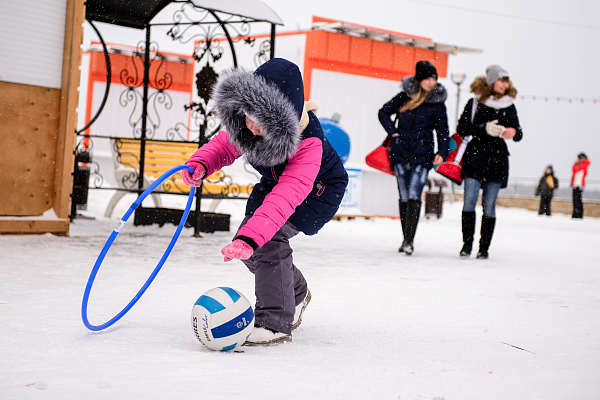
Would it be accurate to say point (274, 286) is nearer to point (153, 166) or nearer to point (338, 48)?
point (153, 166)

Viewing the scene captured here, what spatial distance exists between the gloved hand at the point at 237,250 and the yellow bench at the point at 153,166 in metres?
5.17

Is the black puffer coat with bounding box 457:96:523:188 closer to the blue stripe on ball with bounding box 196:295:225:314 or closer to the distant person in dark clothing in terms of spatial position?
the blue stripe on ball with bounding box 196:295:225:314

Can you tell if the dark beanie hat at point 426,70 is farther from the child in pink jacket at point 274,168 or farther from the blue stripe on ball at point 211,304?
the blue stripe on ball at point 211,304

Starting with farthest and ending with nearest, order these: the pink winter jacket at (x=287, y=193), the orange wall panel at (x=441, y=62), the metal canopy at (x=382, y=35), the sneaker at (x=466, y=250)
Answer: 1. the orange wall panel at (x=441, y=62)
2. the metal canopy at (x=382, y=35)
3. the sneaker at (x=466, y=250)
4. the pink winter jacket at (x=287, y=193)

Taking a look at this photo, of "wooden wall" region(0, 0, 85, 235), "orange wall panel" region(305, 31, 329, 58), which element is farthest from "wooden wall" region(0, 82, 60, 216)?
"orange wall panel" region(305, 31, 329, 58)

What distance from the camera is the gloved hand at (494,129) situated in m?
5.51

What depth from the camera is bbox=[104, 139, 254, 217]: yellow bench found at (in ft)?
24.3

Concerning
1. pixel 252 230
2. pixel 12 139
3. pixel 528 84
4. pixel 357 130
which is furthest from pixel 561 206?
pixel 252 230

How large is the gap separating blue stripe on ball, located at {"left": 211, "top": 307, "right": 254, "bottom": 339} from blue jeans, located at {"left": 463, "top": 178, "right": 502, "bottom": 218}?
380cm

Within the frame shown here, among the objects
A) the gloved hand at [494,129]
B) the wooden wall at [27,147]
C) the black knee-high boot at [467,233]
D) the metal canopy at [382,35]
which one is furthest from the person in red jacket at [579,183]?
the wooden wall at [27,147]

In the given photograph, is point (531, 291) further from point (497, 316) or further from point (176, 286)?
point (176, 286)

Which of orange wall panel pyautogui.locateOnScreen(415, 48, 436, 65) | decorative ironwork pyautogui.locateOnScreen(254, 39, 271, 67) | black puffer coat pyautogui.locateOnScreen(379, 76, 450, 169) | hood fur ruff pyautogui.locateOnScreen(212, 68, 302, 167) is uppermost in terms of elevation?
orange wall panel pyautogui.locateOnScreen(415, 48, 436, 65)

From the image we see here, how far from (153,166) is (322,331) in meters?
5.43

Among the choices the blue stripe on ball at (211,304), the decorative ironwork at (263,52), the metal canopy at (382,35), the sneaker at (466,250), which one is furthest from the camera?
the metal canopy at (382,35)
